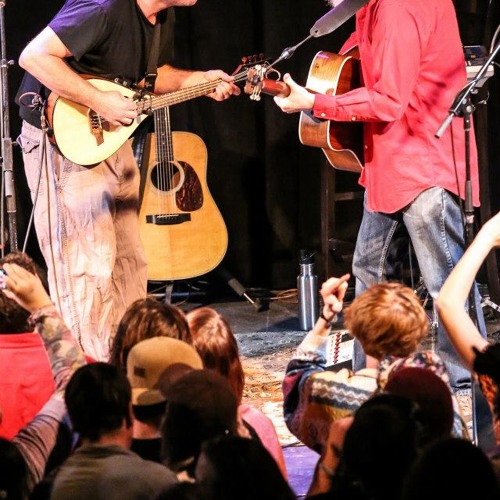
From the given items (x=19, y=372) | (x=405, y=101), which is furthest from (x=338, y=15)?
(x=19, y=372)

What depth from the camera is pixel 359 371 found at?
334cm

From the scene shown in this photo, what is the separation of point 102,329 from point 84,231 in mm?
572

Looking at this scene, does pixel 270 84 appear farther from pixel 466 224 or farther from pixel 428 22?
pixel 466 224

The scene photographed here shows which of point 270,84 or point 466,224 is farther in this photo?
point 270,84

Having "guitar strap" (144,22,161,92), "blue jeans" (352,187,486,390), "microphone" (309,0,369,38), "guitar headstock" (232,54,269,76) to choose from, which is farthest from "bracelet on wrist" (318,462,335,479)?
"guitar strap" (144,22,161,92)

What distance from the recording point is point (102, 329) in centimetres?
591

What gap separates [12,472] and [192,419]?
17.8 inches

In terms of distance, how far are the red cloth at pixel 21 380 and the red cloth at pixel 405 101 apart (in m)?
2.24

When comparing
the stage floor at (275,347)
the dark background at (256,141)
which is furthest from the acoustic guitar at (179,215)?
the dark background at (256,141)

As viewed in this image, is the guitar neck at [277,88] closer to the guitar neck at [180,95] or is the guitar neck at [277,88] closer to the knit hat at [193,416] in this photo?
the guitar neck at [180,95]

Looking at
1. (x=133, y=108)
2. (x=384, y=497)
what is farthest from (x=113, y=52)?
(x=384, y=497)

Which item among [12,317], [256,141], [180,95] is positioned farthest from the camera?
[256,141]

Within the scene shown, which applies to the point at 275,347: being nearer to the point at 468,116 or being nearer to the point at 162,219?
the point at 162,219

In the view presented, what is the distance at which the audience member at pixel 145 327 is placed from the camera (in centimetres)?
338
